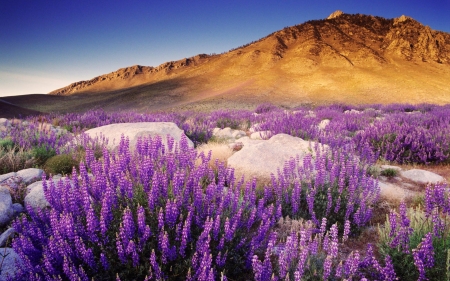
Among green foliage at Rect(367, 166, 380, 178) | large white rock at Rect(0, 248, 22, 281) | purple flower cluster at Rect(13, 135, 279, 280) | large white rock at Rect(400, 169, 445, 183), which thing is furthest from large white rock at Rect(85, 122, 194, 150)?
large white rock at Rect(400, 169, 445, 183)

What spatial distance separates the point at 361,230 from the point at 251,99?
29655 mm

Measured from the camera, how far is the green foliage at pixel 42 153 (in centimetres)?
497

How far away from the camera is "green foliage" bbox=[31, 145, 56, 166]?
196 inches

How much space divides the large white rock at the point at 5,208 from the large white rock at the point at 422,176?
5.53 meters

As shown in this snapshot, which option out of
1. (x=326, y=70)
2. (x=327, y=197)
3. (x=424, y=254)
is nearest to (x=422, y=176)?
(x=327, y=197)

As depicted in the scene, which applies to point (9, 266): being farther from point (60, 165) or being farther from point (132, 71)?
point (132, 71)

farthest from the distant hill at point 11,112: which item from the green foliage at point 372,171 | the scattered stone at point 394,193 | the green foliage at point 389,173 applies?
the scattered stone at point 394,193

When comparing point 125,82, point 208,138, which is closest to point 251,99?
point 208,138

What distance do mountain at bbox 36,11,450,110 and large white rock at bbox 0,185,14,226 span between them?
89.2ft

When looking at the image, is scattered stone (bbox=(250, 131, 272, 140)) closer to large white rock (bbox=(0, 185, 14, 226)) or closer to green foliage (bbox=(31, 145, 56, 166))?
green foliage (bbox=(31, 145, 56, 166))

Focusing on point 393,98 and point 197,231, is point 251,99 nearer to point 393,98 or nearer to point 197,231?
point 393,98

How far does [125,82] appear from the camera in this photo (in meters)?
70.3

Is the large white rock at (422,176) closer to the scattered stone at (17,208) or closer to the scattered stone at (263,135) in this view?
the scattered stone at (263,135)

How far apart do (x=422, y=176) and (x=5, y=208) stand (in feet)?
18.7
